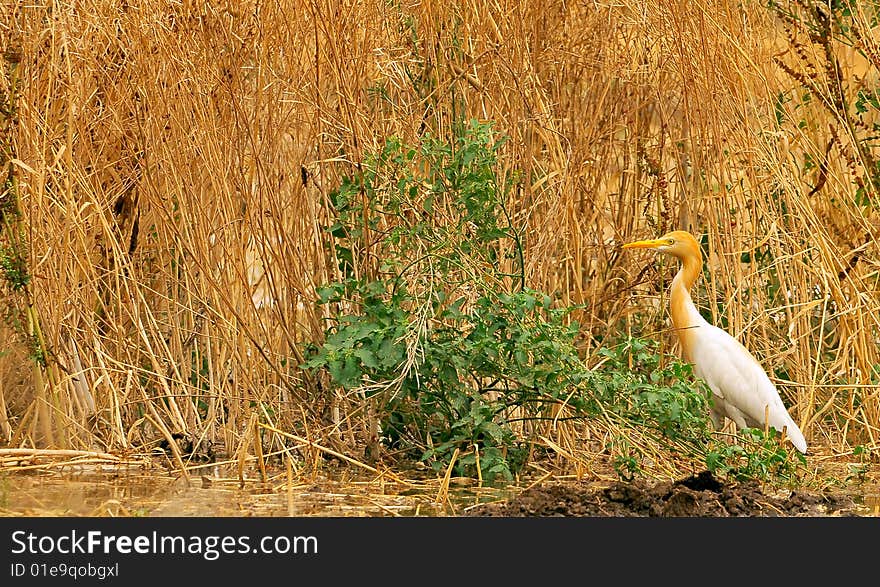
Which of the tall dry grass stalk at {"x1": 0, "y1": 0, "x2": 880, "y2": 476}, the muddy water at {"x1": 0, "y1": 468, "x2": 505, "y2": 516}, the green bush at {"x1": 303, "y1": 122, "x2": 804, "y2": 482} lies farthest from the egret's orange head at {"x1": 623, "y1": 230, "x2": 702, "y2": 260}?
the muddy water at {"x1": 0, "y1": 468, "x2": 505, "y2": 516}

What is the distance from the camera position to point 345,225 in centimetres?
438

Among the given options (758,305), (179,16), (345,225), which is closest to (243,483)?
(345,225)

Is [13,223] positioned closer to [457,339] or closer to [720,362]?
[457,339]

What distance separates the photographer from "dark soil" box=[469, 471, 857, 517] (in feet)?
12.4

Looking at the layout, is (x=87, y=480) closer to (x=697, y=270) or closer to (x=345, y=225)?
(x=345, y=225)

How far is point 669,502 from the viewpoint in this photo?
380cm

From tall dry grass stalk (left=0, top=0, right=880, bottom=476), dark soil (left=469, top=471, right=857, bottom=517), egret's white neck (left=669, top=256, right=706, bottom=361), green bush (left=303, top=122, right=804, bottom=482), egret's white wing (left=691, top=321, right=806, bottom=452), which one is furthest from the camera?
egret's white neck (left=669, top=256, right=706, bottom=361)

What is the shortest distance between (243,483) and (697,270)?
1.92 meters

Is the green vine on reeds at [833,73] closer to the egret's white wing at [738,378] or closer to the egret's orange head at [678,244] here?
the egret's orange head at [678,244]

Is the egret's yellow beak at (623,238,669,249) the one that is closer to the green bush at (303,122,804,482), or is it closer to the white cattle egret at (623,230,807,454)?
the white cattle egret at (623,230,807,454)

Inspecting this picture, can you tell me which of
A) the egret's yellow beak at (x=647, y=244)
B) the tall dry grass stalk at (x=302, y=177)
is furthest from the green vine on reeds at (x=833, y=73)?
the egret's yellow beak at (x=647, y=244)

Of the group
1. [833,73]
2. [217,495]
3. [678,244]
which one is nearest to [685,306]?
[678,244]

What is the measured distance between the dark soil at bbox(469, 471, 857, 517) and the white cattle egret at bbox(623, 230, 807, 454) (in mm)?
559

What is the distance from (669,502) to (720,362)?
1.04m
